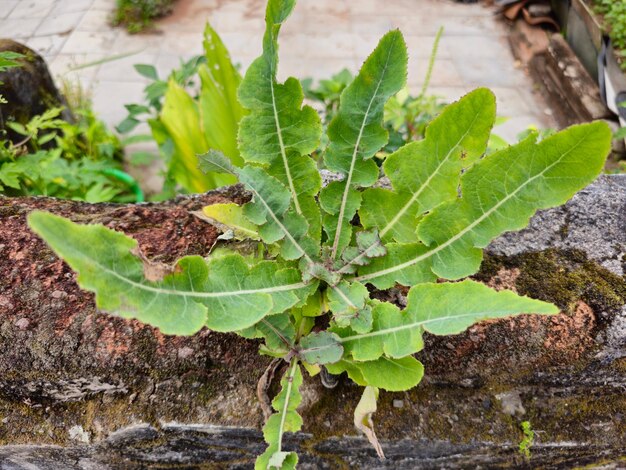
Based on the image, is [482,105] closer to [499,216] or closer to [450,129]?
[450,129]

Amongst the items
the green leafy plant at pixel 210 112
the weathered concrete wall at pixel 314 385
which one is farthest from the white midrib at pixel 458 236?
the green leafy plant at pixel 210 112

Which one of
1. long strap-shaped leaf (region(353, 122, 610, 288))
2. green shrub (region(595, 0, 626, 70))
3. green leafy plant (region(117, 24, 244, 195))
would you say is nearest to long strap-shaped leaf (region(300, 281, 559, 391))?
long strap-shaped leaf (region(353, 122, 610, 288))

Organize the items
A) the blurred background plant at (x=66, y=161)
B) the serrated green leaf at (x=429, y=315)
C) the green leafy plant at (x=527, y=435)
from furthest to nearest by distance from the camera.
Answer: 1. the blurred background plant at (x=66, y=161)
2. the green leafy plant at (x=527, y=435)
3. the serrated green leaf at (x=429, y=315)

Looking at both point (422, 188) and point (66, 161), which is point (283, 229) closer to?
point (422, 188)

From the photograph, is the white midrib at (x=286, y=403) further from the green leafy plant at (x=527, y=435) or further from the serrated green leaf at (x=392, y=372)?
the green leafy plant at (x=527, y=435)

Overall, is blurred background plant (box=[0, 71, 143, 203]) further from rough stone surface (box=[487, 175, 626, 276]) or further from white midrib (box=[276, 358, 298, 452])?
rough stone surface (box=[487, 175, 626, 276])

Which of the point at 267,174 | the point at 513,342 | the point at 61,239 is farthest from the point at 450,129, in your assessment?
the point at 61,239
